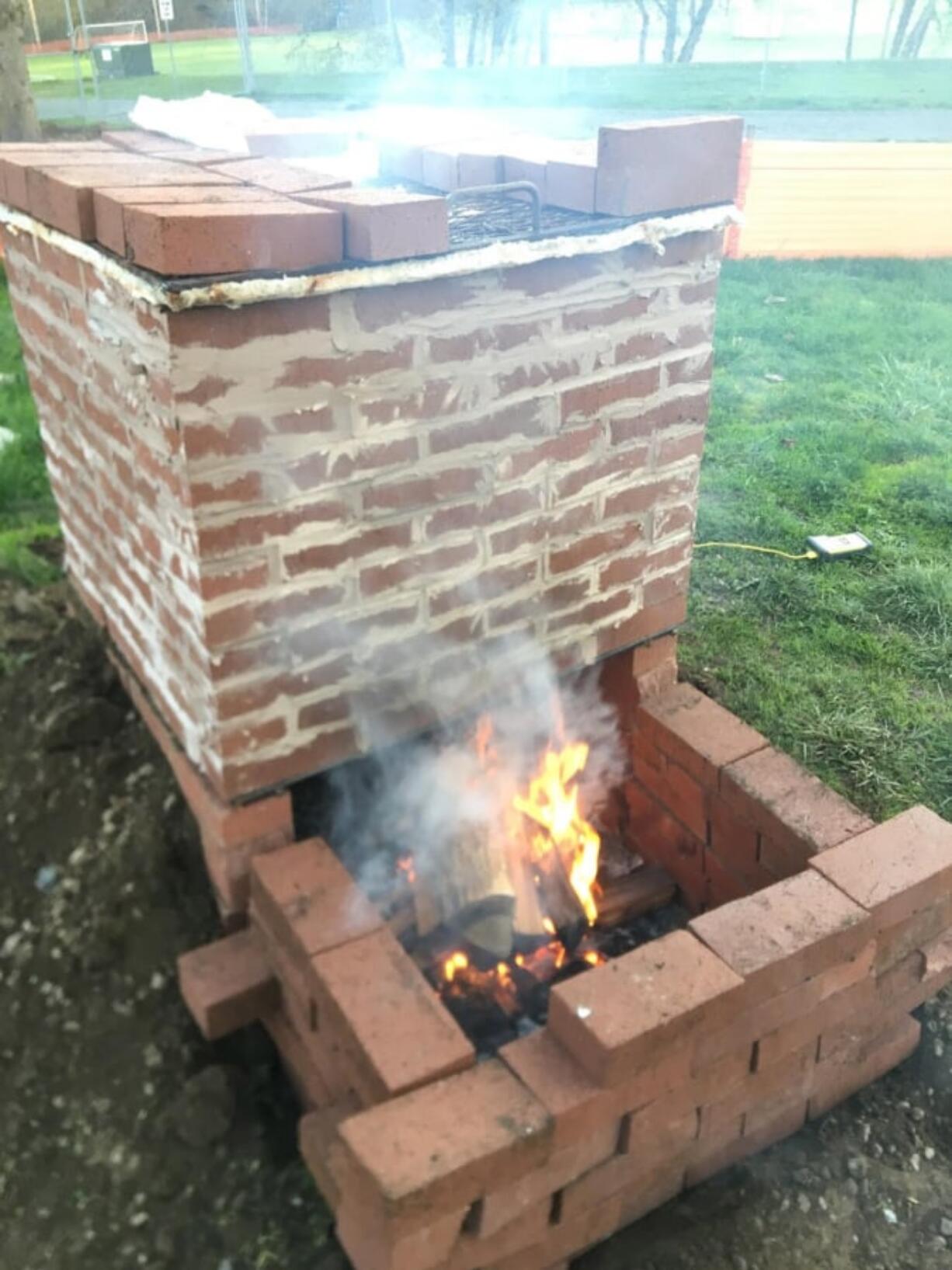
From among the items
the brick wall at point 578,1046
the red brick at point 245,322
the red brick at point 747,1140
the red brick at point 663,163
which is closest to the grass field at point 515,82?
the red brick at point 663,163

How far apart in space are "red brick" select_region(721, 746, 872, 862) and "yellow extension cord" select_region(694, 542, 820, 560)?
205cm

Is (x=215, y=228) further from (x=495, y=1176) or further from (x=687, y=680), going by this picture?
(x=687, y=680)

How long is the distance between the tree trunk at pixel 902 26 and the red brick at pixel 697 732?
29.2 meters

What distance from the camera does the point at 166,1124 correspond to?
8.29 feet

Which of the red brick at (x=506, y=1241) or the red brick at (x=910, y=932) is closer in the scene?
the red brick at (x=506, y=1241)

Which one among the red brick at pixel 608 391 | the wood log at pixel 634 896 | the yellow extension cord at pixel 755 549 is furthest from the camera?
the yellow extension cord at pixel 755 549

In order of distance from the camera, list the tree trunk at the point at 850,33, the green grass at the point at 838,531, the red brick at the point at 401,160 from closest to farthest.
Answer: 1. the red brick at the point at 401,160
2. the green grass at the point at 838,531
3. the tree trunk at the point at 850,33

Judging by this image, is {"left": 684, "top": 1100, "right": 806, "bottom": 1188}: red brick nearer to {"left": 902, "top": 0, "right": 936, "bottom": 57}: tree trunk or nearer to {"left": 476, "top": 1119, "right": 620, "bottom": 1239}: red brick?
{"left": 476, "top": 1119, "right": 620, "bottom": 1239}: red brick

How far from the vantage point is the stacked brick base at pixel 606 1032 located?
1.94 metres

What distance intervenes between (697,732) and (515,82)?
A: 25.3 ft

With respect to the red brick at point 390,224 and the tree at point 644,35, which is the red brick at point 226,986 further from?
the tree at point 644,35

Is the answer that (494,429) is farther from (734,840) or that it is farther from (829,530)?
(829,530)

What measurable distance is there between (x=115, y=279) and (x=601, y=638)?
1.59 m

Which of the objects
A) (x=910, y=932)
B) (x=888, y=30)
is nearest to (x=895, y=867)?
(x=910, y=932)
